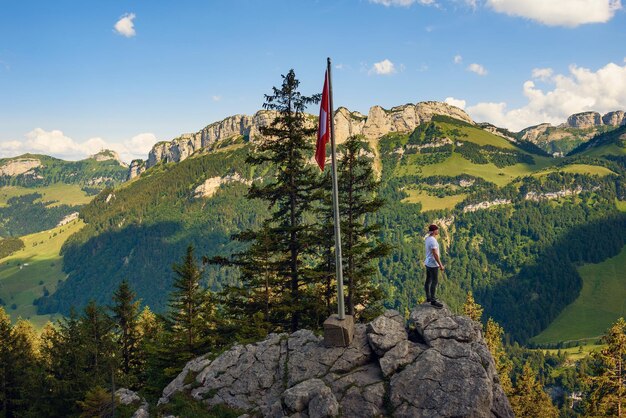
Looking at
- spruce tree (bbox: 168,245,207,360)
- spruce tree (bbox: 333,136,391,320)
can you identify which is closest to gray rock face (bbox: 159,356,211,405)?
spruce tree (bbox: 168,245,207,360)

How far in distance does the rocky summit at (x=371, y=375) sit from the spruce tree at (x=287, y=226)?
26.5 ft

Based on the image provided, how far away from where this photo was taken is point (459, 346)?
16.9 meters

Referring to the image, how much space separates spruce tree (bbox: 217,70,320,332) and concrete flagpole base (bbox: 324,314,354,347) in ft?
31.7

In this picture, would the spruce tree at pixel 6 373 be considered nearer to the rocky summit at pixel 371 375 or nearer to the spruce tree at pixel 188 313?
the spruce tree at pixel 188 313

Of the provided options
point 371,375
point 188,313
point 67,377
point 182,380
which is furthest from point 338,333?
point 67,377

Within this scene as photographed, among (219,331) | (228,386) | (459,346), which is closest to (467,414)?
(459,346)

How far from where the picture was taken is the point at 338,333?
1886 centimetres

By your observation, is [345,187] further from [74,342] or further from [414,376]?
[74,342]

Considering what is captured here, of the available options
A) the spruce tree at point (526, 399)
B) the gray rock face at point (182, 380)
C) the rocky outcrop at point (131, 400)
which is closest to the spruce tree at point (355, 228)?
the gray rock face at point (182, 380)

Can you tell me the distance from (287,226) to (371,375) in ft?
49.7

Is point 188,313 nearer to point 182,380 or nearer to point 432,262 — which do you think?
point 182,380

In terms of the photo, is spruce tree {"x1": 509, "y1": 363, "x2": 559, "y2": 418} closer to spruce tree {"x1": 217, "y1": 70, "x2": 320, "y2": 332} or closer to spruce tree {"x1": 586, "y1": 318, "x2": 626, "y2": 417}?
spruce tree {"x1": 586, "y1": 318, "x2": 626, "y2": 417}

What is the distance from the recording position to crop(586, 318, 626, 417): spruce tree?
113 feet

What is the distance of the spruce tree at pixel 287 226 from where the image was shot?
29422 millimetres
